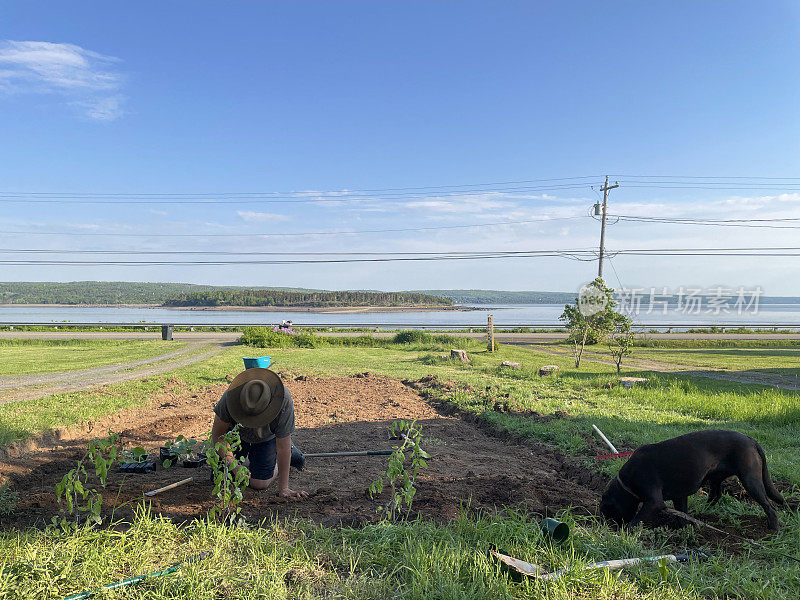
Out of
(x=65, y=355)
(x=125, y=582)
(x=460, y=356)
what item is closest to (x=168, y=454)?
(x=125, y=582)

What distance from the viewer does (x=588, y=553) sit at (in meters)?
3.23

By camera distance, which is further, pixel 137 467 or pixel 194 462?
pixel 194 462

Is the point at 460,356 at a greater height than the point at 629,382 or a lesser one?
lesser

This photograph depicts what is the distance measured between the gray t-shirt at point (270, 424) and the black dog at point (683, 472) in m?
2.60

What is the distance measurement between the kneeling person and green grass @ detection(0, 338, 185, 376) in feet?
39.1

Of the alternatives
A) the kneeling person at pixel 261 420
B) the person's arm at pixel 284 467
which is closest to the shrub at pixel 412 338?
the kneeling person at pixel 261 420

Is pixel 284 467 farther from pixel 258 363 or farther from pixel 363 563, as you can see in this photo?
pixel 363 563

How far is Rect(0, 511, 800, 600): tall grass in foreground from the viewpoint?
275cm

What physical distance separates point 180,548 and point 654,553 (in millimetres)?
2940

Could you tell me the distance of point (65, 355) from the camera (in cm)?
1825

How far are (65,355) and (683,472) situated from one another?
1998 cm

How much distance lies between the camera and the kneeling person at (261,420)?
411 cm

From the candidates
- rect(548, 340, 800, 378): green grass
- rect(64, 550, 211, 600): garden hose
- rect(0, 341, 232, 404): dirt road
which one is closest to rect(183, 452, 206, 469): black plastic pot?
rect(64, 550, 211, 600): garden hose

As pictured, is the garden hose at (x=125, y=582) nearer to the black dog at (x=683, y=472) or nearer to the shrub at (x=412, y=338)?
the black dog at (x=683, y=472)
